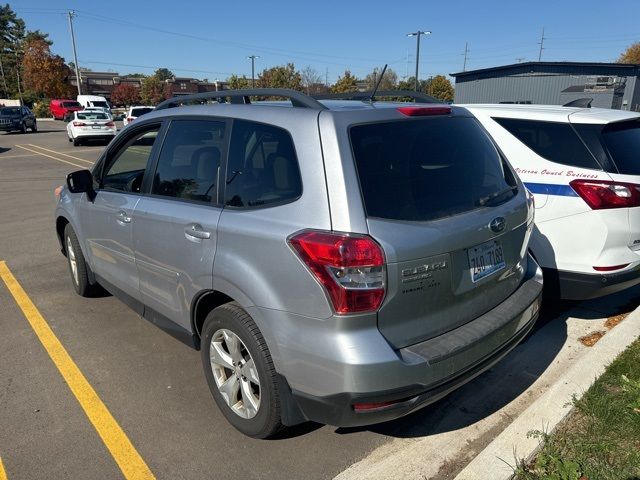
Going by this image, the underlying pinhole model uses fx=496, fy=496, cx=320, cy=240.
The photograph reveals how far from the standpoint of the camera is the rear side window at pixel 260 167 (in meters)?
2.41

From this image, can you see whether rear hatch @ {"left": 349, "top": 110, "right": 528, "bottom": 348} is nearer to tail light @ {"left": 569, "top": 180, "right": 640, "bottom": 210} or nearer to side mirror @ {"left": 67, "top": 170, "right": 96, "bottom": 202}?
tail light @ {"left": 569, "top": 180, "right": 640, "bottom": 210}

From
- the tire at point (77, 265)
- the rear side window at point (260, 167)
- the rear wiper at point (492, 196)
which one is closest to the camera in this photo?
the rear side window at point (260, 167)

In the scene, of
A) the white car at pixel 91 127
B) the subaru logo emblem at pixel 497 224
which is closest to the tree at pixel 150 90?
the white car at pixel 91 127

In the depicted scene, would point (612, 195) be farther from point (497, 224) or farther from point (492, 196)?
point (497, 224)

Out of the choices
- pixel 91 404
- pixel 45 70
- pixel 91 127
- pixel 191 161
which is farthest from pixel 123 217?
pixel 45 70

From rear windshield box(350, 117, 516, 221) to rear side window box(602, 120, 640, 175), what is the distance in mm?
1389

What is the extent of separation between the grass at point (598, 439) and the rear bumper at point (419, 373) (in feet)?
1.71

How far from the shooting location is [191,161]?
3.08 m

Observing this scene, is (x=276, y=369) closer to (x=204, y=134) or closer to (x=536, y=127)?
(x=204, y=134)

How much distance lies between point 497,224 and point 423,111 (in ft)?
2.38

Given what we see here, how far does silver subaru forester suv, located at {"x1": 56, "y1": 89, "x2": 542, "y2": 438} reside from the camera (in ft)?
7.09

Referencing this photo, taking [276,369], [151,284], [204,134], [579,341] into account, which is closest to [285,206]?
[276,369]

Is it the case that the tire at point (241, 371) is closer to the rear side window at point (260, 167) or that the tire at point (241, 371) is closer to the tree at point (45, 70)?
the rear side window at point (260, 167)

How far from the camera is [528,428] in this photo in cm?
267
